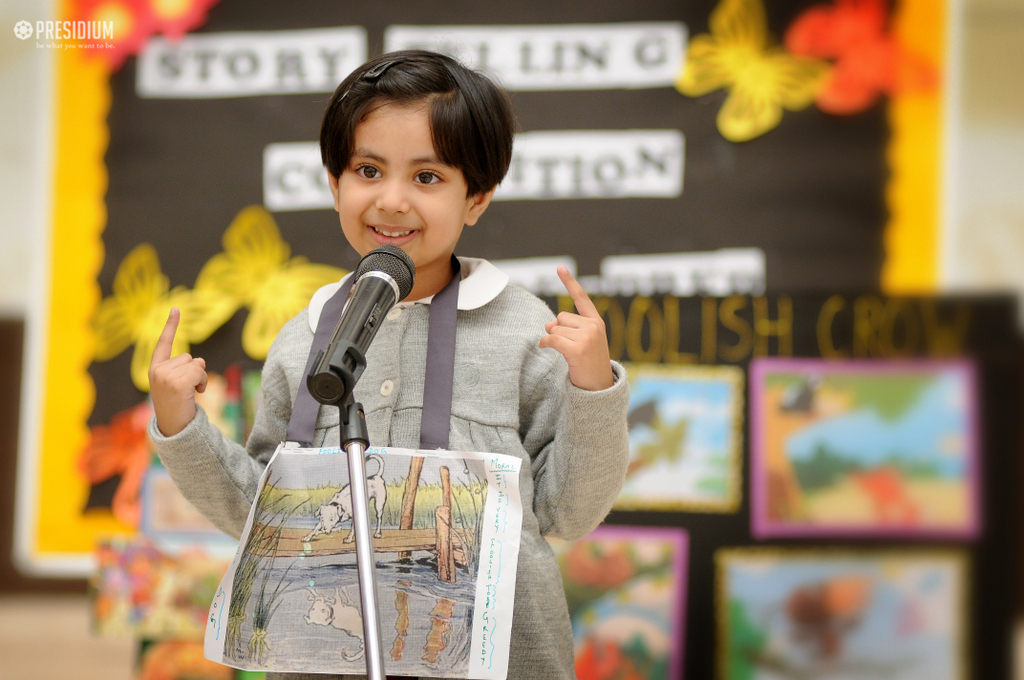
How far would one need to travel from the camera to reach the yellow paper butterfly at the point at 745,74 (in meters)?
1.79

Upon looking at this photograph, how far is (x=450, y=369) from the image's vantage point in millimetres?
879

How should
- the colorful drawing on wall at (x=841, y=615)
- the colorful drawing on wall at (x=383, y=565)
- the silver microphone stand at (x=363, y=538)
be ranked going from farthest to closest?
→ the colorful drawing on wall at (x=841, y=615) < the colorful drawing on wall at (x=383, y=565) < the silver microphone stand at (x=363, y=538)

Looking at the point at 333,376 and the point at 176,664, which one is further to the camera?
the point at 176,664

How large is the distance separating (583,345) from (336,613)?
331mm

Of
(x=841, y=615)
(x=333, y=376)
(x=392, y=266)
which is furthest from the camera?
(x=841, y=615)

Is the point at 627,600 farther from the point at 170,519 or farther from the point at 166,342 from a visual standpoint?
the point at 166,342

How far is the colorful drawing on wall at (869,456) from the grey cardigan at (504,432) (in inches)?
35.9

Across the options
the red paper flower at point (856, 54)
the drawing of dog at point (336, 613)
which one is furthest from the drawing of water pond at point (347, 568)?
the red paper flower at point (856, 54)

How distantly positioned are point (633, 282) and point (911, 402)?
1.91ft

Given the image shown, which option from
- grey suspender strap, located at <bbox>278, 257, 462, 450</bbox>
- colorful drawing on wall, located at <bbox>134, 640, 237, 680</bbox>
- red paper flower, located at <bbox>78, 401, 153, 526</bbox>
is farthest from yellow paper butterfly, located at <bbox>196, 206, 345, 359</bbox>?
grey suspender strap, located at <bbox>278, 257, 462, 450</bbox>

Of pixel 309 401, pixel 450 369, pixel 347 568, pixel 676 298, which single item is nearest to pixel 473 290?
pixel 450 369

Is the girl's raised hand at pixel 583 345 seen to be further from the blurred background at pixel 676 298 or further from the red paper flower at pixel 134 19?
the red paper flower at pixel 134 19

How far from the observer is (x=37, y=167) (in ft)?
6.23

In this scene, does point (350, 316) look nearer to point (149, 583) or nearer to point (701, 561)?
point (701, 561)
